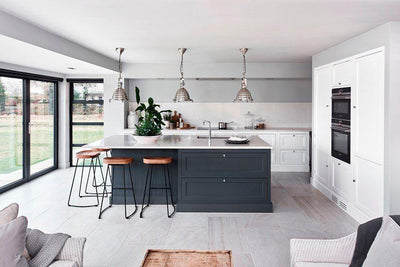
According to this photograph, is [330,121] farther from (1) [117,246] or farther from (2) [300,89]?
(1) [117,246]

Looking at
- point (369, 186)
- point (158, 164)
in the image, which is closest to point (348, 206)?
point (369, 186)

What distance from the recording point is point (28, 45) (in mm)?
3861

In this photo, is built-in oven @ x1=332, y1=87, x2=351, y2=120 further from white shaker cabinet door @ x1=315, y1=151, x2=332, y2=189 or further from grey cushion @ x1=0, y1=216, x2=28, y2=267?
grey cushion @ x1=0, y1=216, x2=28, y2=267

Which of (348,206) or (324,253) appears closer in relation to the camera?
(324,253)

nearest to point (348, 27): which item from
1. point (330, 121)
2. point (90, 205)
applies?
point (330, 121)

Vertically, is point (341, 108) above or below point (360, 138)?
above

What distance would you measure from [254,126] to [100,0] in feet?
18.3

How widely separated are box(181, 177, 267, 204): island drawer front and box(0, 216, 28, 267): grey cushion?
116 inches

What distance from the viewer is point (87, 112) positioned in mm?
7902

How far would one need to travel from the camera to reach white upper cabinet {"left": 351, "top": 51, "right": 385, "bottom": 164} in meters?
3.81

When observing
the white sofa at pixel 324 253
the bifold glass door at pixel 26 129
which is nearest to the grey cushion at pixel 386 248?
the white sofa at pixel 324 253

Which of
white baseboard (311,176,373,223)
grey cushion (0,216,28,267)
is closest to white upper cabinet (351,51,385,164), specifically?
white baseboard (311,176,373,223)

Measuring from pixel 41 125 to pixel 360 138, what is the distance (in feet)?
20.8

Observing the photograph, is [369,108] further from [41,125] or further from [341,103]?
[41,125]
